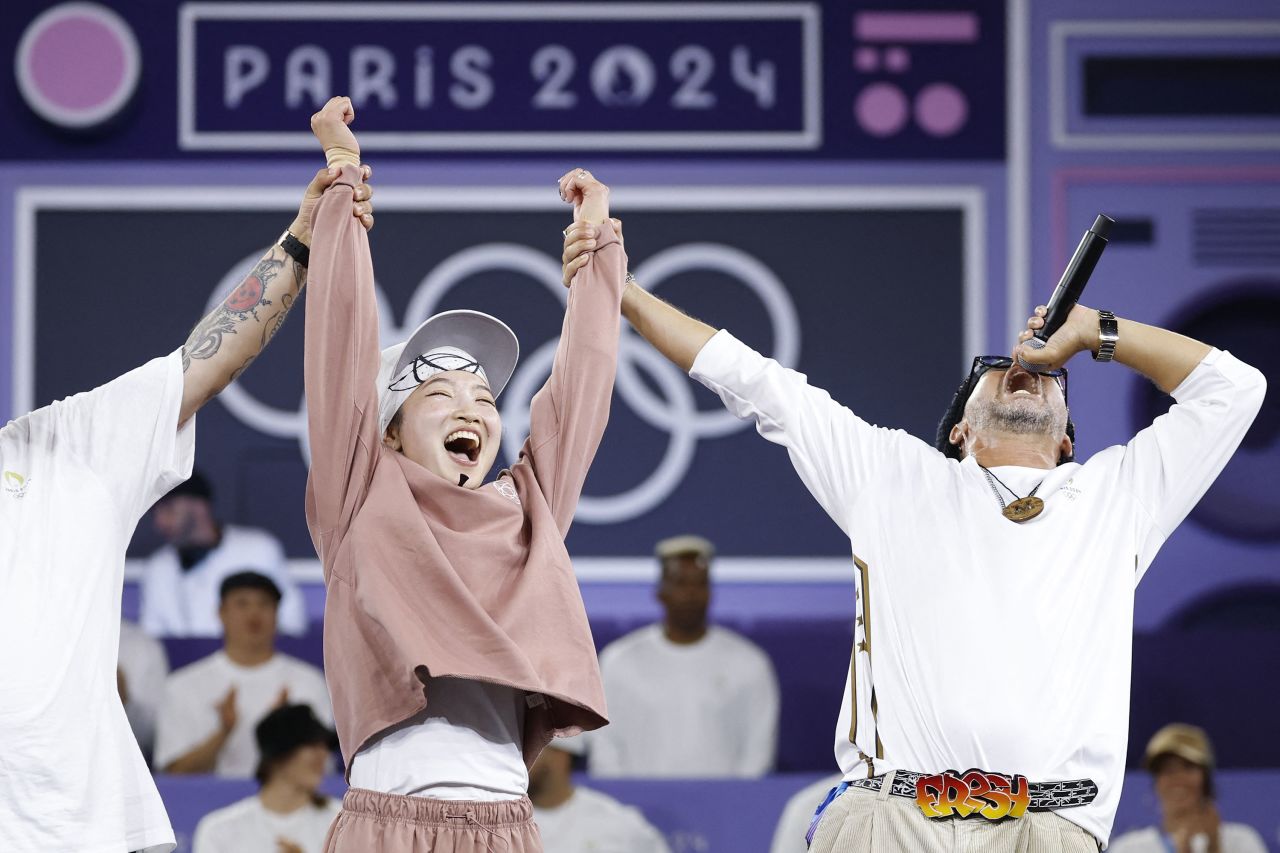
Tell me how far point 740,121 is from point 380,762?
147 inches

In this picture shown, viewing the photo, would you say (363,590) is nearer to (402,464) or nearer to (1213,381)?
(402,464)

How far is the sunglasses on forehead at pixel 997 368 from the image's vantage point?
2713 millimetres

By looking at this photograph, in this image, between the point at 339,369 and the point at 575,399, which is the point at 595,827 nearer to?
the point at 575,399

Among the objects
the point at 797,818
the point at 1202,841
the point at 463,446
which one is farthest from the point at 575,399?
the point at 1202,841

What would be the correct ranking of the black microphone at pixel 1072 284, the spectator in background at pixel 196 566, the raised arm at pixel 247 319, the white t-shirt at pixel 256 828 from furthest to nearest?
the spectator in background at pixel 196 566, the white t-shirt at pixel 256 828, the black microphone at pixel 1072 284, the raised arm at pixel 247 319

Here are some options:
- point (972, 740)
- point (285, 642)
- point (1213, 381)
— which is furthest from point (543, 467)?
point (285, 642)

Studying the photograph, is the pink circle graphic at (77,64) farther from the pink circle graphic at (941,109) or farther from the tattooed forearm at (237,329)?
the tattooed forearm at (237,329)

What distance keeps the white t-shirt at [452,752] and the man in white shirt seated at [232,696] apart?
8.02 feet

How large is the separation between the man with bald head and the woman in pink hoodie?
1.14ft

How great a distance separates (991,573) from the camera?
250cm

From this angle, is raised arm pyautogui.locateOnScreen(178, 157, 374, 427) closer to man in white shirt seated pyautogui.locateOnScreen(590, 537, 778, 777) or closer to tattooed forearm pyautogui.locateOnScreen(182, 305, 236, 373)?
tattooed forearm pyautogui.locateOnScreen(182, 305, 236, 373)

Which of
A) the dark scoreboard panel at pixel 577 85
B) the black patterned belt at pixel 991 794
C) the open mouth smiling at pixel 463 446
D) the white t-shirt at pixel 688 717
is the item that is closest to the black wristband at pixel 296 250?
the open mouth smiling at pixel 463 446

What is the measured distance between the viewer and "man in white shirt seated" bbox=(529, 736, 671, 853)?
446 cm

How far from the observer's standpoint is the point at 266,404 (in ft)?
18.4
